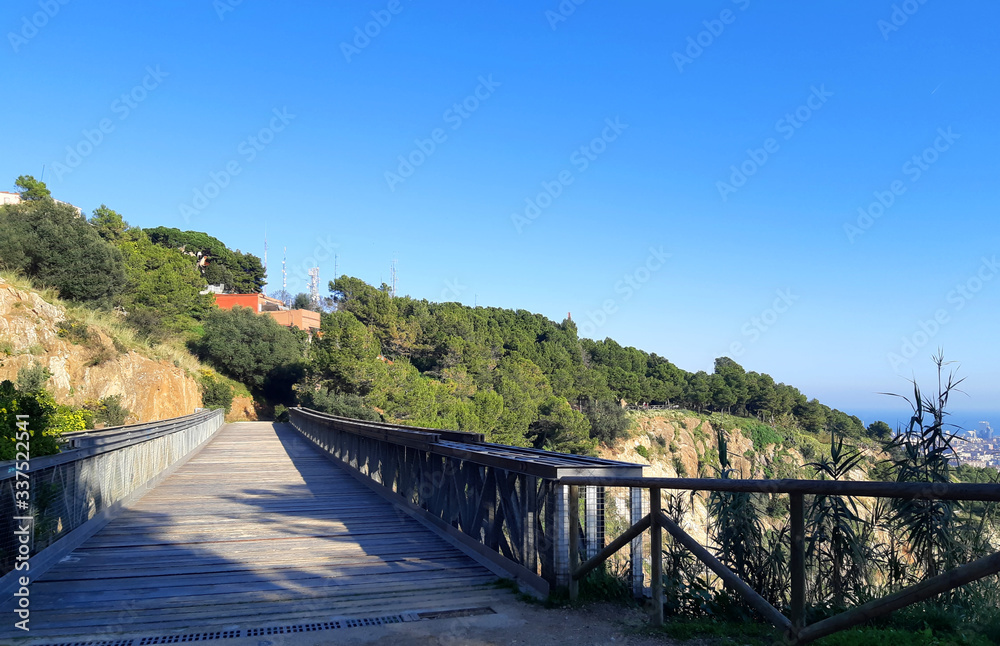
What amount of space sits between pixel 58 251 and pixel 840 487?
36.2 m

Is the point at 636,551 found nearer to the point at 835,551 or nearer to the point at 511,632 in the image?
the point at 511,632

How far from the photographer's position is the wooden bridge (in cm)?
354

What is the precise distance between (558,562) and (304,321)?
7390 centimetres

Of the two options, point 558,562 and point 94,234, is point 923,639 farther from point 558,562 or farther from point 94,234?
point 94,234

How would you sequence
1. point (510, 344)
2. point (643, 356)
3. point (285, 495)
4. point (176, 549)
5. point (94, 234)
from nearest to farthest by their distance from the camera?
point (176, 549)
point (285, 495)
point (94, 234)
point (510, 344)
point (643, 356)

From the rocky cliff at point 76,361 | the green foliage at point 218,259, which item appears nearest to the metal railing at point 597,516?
the rocky cliff at point 76,361

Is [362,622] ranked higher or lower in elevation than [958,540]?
lower

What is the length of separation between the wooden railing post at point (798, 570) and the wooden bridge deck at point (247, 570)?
197 cm

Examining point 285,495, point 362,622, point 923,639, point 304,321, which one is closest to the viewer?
point 923,639

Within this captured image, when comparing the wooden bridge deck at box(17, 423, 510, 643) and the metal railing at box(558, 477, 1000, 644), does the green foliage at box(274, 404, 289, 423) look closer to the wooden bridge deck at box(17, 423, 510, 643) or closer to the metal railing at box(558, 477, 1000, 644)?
the wooden bridge deck at box(17, 423, 510, 643)

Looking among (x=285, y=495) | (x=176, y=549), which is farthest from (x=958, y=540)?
(x=285, y=495)

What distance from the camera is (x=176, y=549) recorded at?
5.73 meters

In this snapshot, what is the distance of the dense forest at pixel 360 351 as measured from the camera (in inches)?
1299

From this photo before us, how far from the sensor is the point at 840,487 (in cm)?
281
